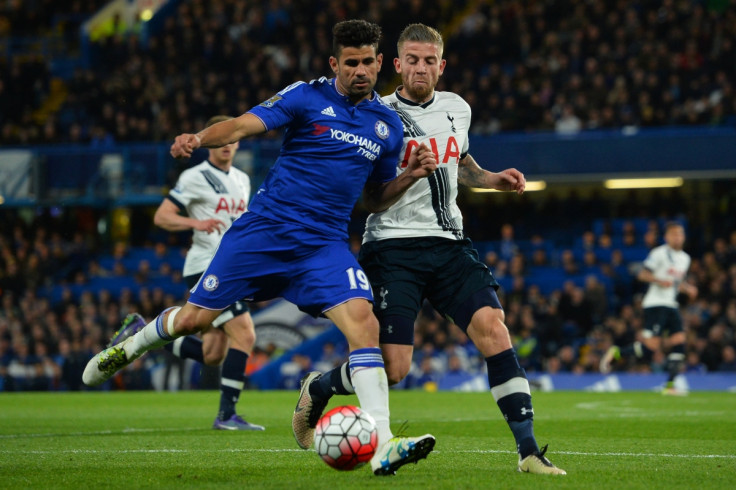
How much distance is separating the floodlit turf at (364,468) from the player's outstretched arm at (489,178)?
1.67 m

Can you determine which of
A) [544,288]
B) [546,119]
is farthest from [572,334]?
[546,119]

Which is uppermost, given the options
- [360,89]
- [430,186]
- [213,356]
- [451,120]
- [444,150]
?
[360,89]

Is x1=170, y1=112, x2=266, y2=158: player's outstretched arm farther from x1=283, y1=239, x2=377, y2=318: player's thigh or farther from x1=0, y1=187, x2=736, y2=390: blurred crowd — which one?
x1=0, y1=187, x2=736, y2=390: blurred crowd

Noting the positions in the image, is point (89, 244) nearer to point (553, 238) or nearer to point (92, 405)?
point (553, 238)

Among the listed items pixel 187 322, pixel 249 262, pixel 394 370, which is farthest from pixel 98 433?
pixel 394 370

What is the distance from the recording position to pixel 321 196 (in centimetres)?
602

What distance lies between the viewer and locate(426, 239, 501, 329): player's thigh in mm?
6027

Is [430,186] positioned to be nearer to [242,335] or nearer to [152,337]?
[152,337]

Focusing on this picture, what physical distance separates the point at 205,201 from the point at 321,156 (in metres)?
4.14

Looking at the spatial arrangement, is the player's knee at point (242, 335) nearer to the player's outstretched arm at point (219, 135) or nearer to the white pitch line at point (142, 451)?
the white pitch line at point (142, 451)

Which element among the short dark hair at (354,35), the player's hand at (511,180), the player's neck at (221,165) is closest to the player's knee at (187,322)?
the short dark hair at (354,35)

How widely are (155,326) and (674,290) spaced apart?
11.6 metres

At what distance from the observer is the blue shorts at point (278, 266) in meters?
5.93

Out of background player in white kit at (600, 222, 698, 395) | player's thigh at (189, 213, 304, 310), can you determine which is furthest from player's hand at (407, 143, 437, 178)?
background player in white kit at (600, 222, 698, 395)
